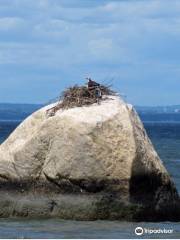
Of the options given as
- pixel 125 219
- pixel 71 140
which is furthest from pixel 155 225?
pixel 71 140

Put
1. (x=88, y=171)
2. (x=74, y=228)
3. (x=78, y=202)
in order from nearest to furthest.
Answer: (x=74, y=228) < (x=88, y=171) < (x=78, y=202)

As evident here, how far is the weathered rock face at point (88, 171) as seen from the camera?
1952 centimetres

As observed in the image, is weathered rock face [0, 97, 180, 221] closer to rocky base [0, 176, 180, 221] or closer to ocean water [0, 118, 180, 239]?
rocky base [0, 176, 180, 221]

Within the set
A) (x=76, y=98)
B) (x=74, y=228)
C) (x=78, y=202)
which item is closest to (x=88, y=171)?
(x=78, y=202)

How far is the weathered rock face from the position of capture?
19.5 metres

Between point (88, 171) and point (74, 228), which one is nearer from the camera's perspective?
point (74, 228)

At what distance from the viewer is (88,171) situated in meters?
19.5

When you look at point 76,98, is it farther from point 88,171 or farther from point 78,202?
point 78,202

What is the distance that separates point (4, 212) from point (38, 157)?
1238 mm

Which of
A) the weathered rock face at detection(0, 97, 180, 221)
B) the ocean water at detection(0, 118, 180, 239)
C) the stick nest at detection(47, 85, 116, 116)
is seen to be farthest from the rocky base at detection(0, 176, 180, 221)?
the stick nest at detection(47, 85, 116, 116)

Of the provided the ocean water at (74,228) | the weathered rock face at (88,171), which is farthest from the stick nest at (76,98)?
the ocean water at (74,228)

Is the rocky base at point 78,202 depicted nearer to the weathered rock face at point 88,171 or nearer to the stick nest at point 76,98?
the weathered rock face at point 88,171

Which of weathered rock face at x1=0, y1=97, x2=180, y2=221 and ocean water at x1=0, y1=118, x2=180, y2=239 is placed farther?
weathered rock face at x1=0, y1=97, x2=180, y2=221

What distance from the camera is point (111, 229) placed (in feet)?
62.6
